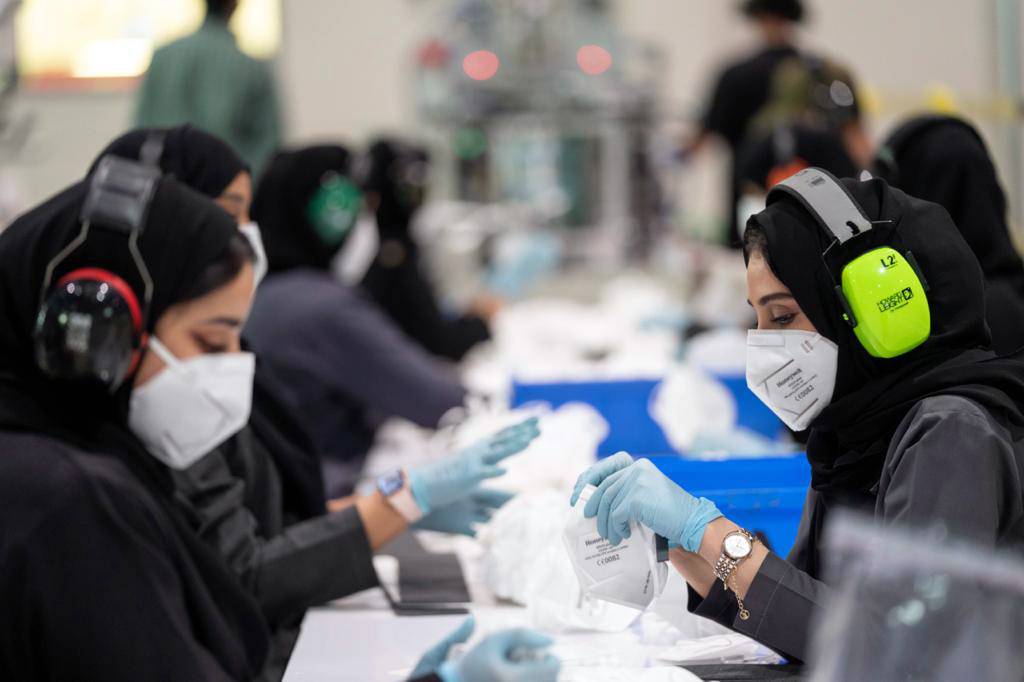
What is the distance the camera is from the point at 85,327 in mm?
1541

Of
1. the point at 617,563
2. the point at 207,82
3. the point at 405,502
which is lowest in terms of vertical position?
the point at 405,502

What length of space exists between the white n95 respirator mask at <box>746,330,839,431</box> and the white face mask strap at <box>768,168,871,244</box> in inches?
5.2

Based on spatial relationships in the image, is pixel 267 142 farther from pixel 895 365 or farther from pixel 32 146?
pixel 895 365

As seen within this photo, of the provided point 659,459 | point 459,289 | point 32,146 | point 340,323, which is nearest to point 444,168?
point 459,289

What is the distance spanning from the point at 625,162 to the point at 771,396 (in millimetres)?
5146

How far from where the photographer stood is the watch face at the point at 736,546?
1393mm

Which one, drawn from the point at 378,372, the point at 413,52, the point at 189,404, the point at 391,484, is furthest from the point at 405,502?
the point at 413,52

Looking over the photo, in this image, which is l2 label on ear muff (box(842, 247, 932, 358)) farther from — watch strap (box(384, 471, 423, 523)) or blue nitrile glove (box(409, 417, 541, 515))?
watch strap (box(384, 471, 423, 523))

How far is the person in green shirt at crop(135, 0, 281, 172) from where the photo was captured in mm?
5129

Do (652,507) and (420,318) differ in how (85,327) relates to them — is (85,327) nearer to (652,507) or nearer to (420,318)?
(652,507)

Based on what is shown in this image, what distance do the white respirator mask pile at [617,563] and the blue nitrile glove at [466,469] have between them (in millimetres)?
438

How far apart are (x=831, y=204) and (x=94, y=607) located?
0.98 meters

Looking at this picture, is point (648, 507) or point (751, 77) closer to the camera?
point (648, 507)

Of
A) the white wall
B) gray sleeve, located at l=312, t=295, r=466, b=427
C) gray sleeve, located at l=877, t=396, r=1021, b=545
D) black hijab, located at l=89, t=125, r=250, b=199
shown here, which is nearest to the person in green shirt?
the white wall
